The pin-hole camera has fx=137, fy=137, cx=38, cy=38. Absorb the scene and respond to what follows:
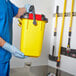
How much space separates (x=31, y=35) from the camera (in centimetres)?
134

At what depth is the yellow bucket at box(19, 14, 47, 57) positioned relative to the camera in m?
1.32

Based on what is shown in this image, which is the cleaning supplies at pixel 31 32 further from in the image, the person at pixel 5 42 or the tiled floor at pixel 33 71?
the tiled floor at pixel 33 71

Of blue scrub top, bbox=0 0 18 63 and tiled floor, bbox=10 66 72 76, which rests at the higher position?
blue scrub top, bbox=0 0 18 63

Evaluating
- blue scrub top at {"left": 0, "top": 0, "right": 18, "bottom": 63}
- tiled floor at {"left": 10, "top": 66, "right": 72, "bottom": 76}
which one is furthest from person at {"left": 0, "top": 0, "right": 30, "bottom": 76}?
tiled floor at {"left": 10, "top": 66, "right": 72, "bottom": 76}

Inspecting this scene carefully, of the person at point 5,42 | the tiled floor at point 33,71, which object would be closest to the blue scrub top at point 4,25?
the person at point 5,42

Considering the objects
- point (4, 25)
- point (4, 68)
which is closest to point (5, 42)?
point (4, 25)

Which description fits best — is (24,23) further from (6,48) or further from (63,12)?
(63,12)

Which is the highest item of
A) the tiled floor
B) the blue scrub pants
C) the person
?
the person

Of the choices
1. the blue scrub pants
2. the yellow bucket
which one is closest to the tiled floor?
the blue scrub pants

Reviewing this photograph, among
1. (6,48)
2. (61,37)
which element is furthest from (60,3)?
(6,48)

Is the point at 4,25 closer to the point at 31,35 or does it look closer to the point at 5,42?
the point at 5,42

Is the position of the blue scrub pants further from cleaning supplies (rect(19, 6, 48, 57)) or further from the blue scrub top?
cleaning supplies (rect(19, 6, 48, 57))

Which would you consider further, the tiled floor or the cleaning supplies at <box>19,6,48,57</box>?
the tiled floor

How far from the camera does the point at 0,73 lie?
1298mm
